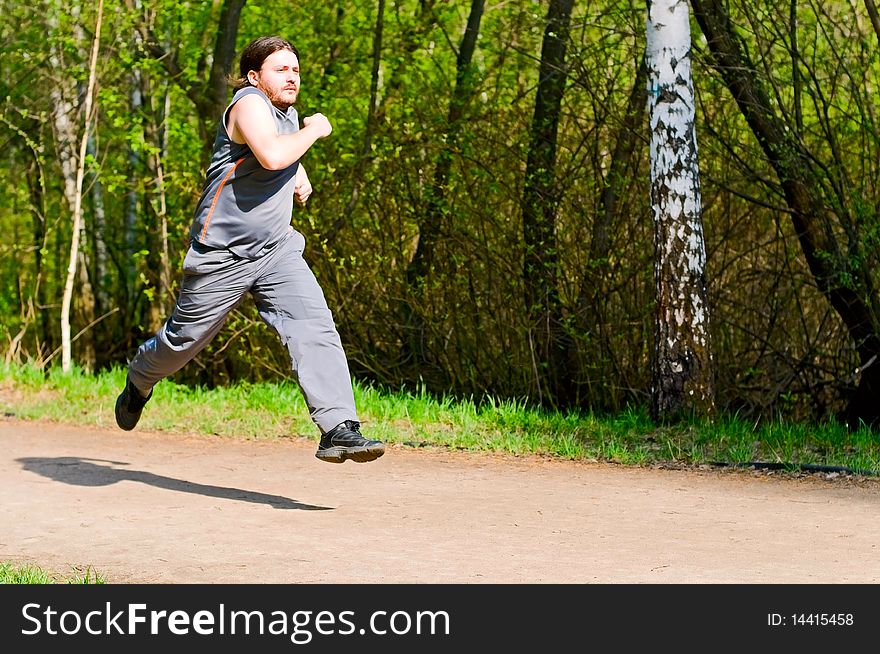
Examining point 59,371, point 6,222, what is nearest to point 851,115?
point 59,371

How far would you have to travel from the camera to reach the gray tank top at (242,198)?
19.5 feet

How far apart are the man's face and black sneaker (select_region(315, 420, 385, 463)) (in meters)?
1.56

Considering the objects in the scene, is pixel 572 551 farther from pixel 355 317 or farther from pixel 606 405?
pixel 355 317

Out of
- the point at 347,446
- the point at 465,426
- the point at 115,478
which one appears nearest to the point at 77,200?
the point at 465,426

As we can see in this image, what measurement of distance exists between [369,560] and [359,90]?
964 cm

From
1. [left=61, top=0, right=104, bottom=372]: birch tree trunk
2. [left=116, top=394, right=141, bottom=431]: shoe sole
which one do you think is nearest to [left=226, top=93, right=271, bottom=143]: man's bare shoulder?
[left=116, top=394, right=141, bottom=431]: shoe sole

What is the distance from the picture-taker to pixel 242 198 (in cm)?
596

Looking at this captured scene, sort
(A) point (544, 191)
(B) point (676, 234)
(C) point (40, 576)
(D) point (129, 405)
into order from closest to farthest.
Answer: (C) point (40, 576) < (D) point (129, 405) < (B) point (676, 234) < (A) point (544, 191)

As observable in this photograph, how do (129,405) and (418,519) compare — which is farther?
(129,405)

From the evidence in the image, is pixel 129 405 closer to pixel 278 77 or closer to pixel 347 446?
pixel 347 446

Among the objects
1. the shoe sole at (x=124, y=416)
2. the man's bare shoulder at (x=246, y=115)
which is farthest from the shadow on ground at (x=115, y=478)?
the man's bare shoulder at (x=246, y=115)

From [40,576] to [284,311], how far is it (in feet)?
6.28

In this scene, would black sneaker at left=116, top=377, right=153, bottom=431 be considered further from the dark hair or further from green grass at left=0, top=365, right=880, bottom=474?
green grass at left=0, top=365, right=880, bottom=474

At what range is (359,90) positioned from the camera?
13906 mm
